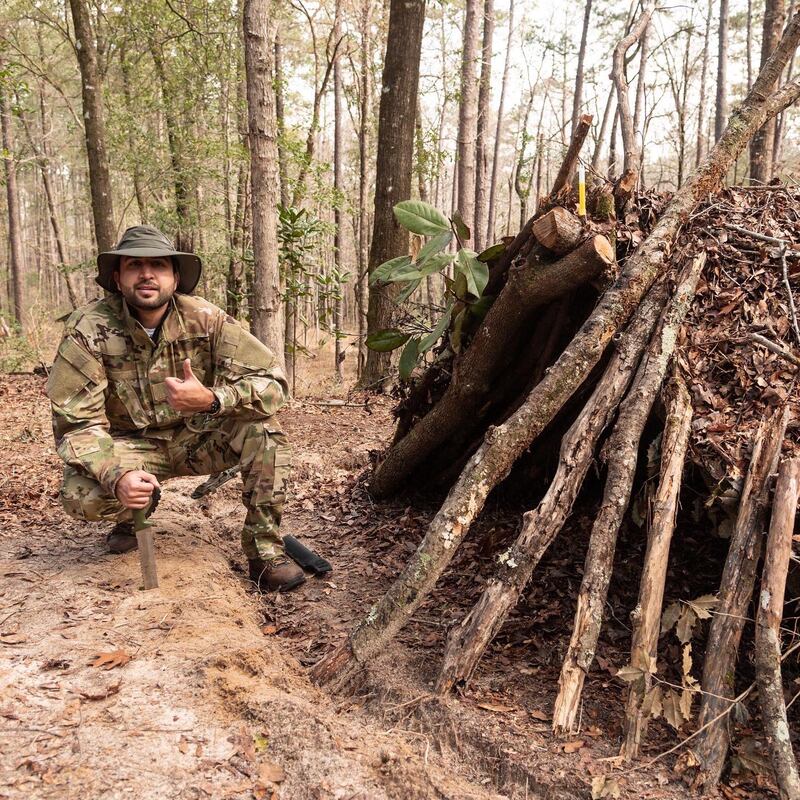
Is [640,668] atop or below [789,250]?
below

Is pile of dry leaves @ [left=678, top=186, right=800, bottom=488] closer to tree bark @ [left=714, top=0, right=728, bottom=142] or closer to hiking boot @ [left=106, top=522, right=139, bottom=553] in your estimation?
hiking boot @ [left=106, top=522, right=139, bottom=553]

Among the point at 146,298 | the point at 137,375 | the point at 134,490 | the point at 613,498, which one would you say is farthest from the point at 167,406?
the point at 613,498

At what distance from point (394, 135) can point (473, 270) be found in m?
4.00

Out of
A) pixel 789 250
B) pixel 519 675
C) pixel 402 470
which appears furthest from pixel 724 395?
pixel 402 470

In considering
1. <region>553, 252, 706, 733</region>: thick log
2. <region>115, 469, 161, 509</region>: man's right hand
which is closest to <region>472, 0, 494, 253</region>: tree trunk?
<region>553, 252, 706, 733</region>: thick log

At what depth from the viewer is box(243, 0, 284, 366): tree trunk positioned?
5.42 metres

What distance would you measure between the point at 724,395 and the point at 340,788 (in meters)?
2.17

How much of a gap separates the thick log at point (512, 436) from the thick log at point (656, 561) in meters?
0.43

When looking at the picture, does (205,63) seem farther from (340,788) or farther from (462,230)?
(340,788)

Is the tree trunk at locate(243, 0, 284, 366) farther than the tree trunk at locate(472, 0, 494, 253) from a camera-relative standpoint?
No

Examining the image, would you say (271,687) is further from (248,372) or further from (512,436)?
(248,372)

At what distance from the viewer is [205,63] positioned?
11.5 meters

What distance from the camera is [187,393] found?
295 cm

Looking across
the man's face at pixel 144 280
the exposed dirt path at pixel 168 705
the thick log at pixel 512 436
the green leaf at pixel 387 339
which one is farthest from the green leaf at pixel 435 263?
the exposed dirt path at pixel 168 705
